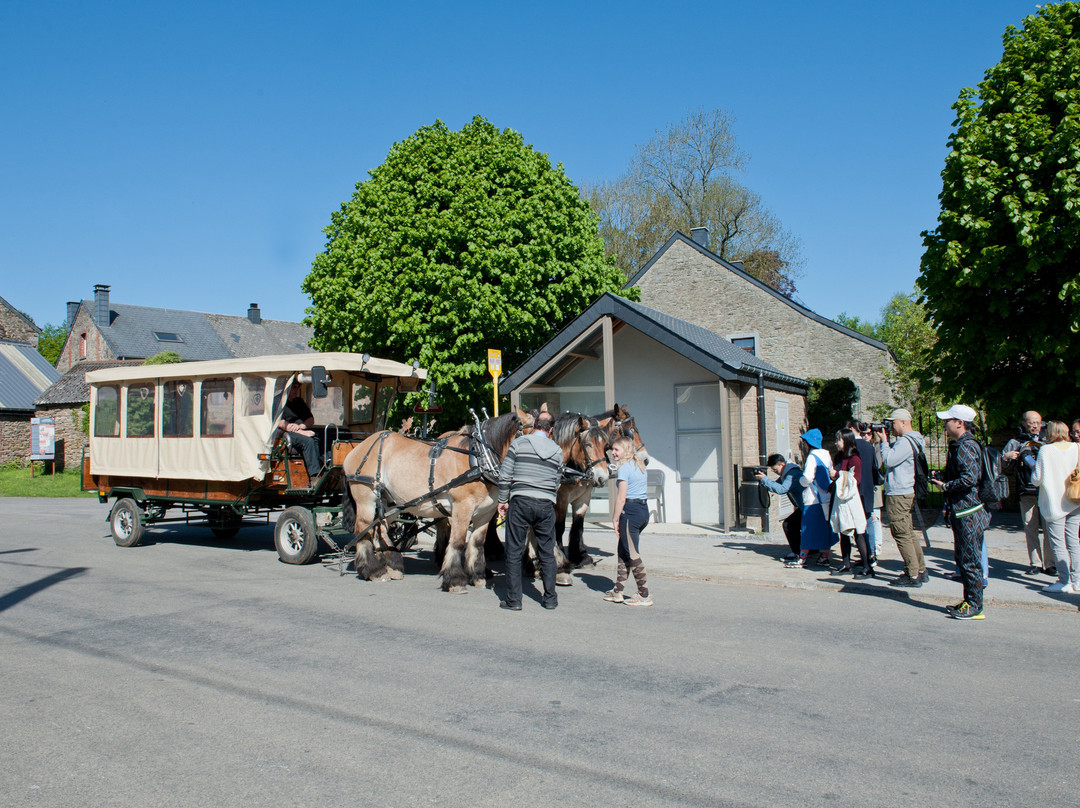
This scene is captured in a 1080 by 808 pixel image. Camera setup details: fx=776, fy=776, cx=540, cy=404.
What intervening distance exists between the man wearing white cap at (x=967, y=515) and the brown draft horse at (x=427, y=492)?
4519 millimetres

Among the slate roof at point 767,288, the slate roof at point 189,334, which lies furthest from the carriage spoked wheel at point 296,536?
the slate roof at point 189,334

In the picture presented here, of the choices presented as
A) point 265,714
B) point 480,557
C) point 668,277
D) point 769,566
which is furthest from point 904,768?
point 668,277

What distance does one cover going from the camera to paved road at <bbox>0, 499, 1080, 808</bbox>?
12.6 ft

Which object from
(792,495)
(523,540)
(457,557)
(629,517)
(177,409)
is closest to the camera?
(629,517)

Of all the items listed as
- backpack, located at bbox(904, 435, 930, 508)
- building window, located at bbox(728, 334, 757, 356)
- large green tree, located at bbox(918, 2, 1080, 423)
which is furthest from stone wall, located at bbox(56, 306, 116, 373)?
backpack, located at bbox(904, 435, 930, 508)

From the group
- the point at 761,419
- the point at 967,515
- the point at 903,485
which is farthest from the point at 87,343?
the point at 967,515

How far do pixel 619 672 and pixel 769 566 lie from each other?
17.4 feet

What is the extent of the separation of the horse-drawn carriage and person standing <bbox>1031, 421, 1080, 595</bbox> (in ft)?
14.9

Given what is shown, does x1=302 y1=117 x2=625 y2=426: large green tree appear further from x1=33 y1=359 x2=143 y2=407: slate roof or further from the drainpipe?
x1=33 y1=359 x2=143 y2=407: slate roof

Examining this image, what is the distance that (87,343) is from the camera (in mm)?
45469

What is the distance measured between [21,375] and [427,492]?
4442cm

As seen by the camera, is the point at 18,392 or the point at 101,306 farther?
the point at 101,306

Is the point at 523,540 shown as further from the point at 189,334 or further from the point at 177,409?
the point at 189,334

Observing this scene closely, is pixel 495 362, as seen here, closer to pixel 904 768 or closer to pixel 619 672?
pixel 619 672
